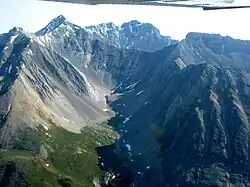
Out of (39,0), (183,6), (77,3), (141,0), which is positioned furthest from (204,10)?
(39,0)

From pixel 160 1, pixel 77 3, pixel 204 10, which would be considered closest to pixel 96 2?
pixel 77 3

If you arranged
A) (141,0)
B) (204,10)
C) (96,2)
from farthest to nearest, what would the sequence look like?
(204,10), (141,0), (96,2)

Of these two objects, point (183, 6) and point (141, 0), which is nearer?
point (141, 0)

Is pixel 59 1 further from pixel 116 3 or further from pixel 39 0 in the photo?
pixel 116 3

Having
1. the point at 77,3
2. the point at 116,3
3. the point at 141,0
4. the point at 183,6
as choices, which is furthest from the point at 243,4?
the point at 77,3

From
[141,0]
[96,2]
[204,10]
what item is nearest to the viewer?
[96,2]

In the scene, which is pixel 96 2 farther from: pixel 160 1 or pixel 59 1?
pixel 160 1

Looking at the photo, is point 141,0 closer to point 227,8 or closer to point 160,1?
point 160,1

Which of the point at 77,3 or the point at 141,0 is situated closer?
the point at 77,3
